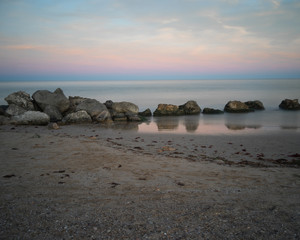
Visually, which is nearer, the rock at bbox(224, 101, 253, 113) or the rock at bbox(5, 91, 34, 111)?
the rock at bbox(5, 91, 34, 111)

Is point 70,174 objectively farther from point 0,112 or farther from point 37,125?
point 0,112

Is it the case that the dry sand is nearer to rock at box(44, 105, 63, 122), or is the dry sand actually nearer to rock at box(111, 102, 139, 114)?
rock at box(44, 105, 63, 122)

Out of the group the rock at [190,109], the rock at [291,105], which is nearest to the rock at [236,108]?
the rock at [190,109]

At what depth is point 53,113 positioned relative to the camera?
1719 cm

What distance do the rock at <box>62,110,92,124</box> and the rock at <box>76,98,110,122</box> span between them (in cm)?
61

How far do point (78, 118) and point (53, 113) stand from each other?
2190 mm

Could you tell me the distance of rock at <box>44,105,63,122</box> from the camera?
17031mm

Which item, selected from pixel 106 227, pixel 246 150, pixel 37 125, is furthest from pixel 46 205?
pixel 37 125

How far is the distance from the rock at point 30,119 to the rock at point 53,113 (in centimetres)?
197

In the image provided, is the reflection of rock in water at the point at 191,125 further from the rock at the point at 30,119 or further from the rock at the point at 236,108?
the rock at the point at 30,119

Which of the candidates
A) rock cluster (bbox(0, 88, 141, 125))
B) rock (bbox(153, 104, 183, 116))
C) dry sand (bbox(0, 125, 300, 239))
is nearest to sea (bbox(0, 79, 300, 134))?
rock (bbox(153, 104, 183, 116))

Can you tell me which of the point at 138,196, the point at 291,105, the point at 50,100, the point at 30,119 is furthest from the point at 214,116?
the point at 138,196

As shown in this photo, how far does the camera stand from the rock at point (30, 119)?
14.5 m

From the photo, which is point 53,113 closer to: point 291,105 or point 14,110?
point 14,110
